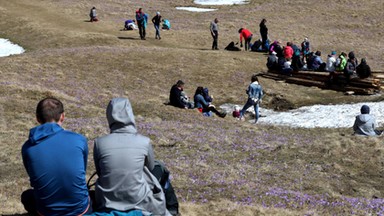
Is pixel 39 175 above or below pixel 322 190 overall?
above

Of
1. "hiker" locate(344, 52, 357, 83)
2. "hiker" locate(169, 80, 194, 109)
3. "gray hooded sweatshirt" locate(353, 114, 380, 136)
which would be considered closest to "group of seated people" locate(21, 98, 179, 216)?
"gray hooded sweatshirt" locate(353, 114, 380, 136)

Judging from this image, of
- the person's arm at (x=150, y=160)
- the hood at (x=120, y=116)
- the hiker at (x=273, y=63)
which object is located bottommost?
the hiker at (x=273, y=63)

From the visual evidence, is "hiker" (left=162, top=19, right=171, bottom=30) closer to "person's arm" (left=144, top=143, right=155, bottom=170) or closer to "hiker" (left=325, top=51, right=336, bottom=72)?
"hiker" (left=325, top=51, right=336, bottom=72)

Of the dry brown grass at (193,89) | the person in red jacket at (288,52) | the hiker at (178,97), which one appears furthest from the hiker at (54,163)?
the person in red jacket at (288,52)

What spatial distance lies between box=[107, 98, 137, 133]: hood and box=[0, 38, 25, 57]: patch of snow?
41.3 m

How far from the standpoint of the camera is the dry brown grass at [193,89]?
15.4 metres

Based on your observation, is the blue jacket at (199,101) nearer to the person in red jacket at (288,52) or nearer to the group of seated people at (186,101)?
the group of seated people at (186,101)

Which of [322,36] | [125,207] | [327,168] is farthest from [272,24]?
[125,207]

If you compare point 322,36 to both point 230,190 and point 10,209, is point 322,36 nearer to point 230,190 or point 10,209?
point 230,190

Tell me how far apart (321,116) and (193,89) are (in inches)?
405

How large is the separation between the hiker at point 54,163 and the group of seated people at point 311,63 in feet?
93.4

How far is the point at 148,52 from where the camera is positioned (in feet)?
140

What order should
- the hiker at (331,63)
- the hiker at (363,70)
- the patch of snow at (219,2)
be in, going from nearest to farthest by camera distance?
the hiker at (363,70) → the hiker at (331,63) → the patch of snow at (219,2)

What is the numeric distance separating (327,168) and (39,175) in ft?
37.9
